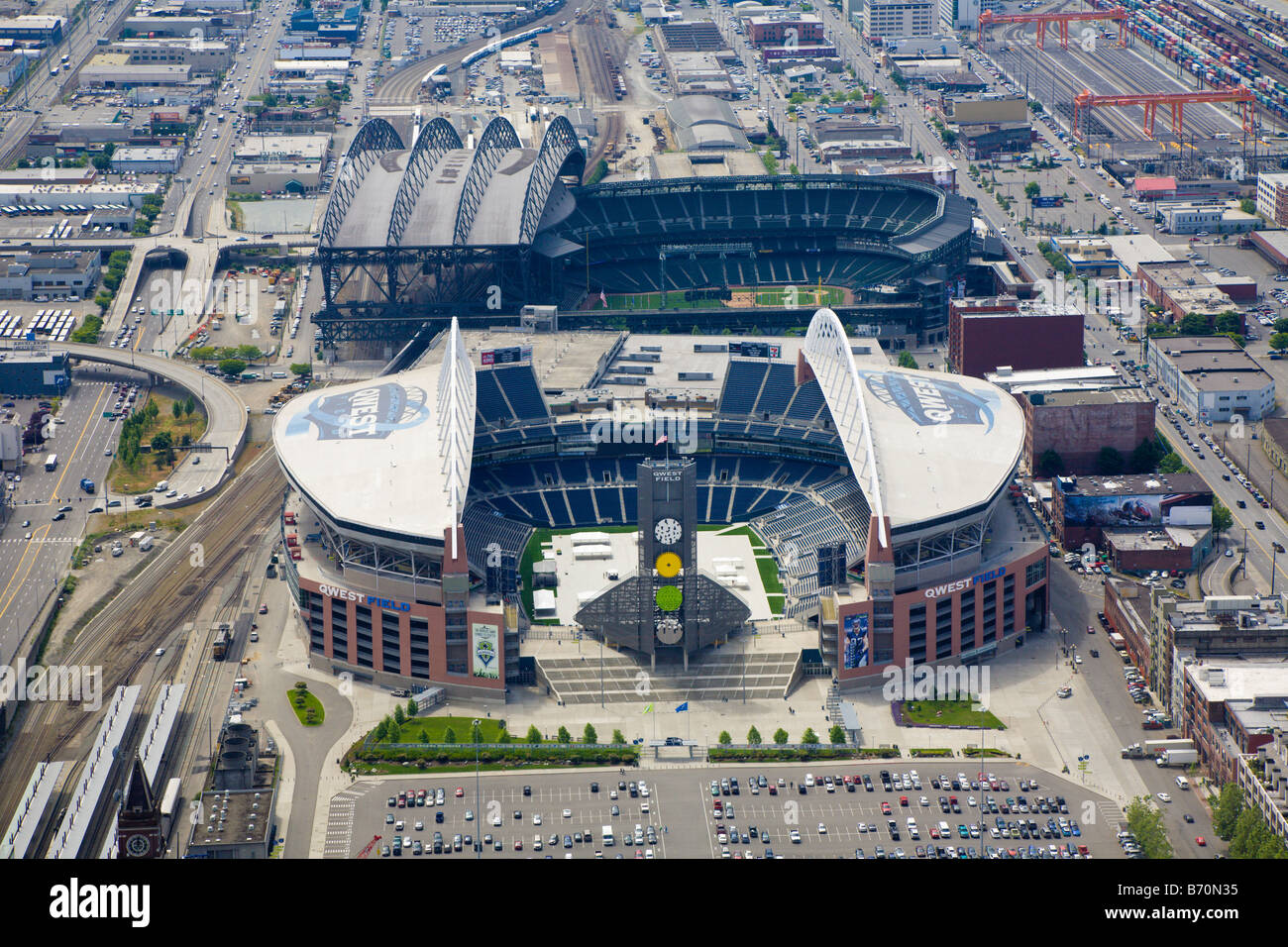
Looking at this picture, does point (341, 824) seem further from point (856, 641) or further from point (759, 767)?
point (856, 641)

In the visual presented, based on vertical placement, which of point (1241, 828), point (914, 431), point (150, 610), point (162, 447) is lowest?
point (162, 447)

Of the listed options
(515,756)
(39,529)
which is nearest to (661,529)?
(515,756)

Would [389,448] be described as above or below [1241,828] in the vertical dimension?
above

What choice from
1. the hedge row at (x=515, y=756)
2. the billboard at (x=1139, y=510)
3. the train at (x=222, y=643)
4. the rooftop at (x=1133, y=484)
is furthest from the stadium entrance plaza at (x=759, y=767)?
the rooftop at (x=1133, y=484)

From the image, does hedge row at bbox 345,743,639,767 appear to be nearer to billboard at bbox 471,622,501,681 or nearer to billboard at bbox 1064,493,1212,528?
billboard at bbox 471,622,501,681

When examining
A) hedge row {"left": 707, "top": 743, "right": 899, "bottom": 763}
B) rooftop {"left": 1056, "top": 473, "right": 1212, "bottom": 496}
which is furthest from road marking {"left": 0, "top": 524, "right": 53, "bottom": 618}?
rooftop {"left": 1056, "top": 473, "right": 1212, "bottom": 496}

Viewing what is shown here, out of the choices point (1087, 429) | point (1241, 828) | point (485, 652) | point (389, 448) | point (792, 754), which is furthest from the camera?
point (1087, 429)
